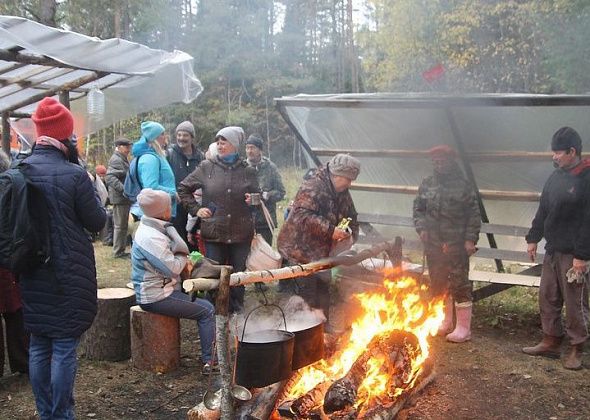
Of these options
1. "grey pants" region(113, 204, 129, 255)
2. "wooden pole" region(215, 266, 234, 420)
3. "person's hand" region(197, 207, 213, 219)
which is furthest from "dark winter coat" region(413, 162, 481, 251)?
"grey pants" region(113, 204, 129, 255)

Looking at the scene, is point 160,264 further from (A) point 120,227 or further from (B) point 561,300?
(A) point 120,227

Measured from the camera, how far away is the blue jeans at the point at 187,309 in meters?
4.59

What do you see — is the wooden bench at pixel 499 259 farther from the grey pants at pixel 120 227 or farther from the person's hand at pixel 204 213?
the grey pants at pixel 120 227

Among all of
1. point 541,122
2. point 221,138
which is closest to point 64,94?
point 221,138

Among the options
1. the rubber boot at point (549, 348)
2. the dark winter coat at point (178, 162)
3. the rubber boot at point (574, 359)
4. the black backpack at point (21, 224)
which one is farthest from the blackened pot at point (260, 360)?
the dark winter coat at point (178, 162)

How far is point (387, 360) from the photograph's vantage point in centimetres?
404

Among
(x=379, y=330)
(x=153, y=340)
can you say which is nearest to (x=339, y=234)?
(x=379, y=330)

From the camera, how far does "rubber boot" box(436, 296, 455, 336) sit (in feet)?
20.2

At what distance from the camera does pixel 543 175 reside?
6.16 meters

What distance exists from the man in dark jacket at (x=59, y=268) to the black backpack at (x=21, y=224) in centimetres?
5

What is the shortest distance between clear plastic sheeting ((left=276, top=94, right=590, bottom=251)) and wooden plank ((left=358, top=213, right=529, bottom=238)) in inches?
14.0

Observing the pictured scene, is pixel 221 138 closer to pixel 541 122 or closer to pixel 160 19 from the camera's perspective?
pixel 541 122

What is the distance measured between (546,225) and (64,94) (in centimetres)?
537

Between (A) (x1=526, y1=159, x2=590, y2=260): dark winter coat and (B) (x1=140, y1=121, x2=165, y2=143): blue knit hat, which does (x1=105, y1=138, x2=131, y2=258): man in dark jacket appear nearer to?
(B) (x1=140, y1=121, x2=165, y2=143): blue knit hat
